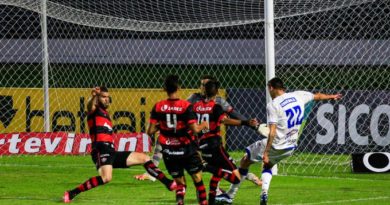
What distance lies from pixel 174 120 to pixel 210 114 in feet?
4.76

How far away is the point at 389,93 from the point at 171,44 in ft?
35.1

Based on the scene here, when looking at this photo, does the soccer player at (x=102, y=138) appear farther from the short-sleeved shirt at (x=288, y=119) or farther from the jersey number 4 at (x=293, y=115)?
the jersey number 4 at (x=293, y=115)

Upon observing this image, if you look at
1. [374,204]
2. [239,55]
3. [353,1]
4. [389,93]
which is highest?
[239,55]

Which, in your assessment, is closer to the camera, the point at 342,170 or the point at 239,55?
the point at 342,170

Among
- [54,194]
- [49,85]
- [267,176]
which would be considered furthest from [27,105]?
[267,176]

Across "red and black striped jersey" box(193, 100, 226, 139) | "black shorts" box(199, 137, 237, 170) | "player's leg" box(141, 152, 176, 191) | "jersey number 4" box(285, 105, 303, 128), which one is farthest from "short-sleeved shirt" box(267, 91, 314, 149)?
"player's leg" box(141, 152, 176, 191)

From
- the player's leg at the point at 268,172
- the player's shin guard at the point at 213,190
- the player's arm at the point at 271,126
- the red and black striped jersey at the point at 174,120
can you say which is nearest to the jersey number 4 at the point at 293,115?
the player's leg at the point at 268,172

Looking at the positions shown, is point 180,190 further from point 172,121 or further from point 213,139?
point 213,139

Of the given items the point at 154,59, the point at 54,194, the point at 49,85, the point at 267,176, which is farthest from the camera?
the point at 154,59

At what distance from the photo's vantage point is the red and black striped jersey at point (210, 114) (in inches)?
574

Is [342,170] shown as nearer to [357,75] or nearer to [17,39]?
[357,75]

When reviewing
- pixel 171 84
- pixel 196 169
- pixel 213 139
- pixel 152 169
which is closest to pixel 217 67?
pixel 152 169

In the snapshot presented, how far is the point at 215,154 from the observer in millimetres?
14891

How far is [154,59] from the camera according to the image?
3262cm
